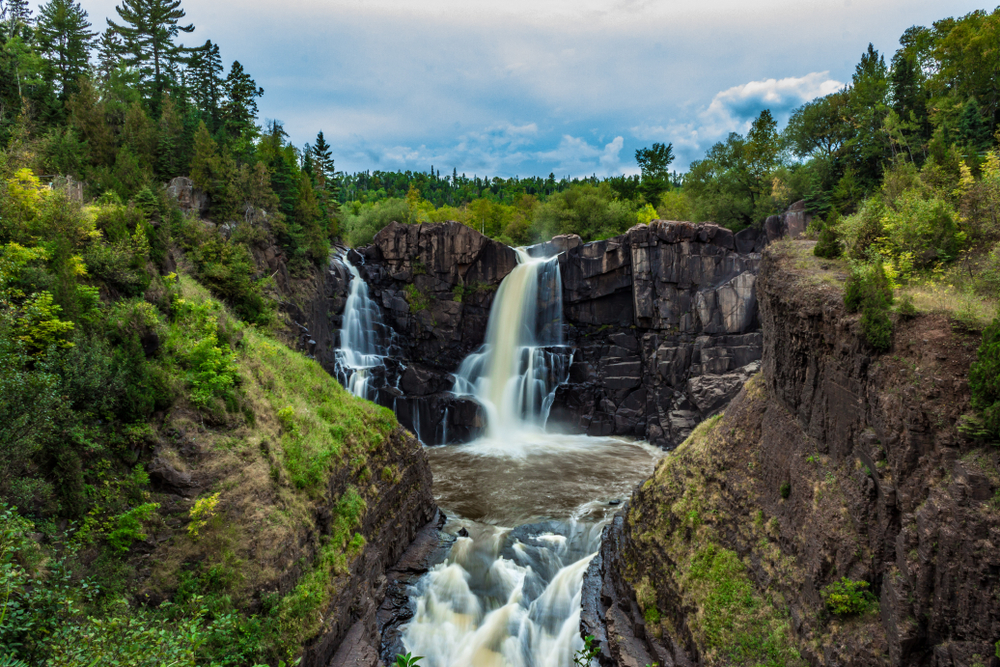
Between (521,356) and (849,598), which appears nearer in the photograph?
(849,598)

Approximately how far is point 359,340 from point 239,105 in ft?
62.5

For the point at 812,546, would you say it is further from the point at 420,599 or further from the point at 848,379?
the point at 420,599

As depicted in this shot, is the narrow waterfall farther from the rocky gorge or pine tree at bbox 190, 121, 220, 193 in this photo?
pine tree at bbox 190, 121, 220, 193

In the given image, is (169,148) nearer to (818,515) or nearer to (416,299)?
(416,299)

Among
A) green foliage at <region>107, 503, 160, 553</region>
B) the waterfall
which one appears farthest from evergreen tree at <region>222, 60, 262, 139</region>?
green foliage at <region>107, 503, 160, 553</region>

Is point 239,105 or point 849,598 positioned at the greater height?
point 239,105

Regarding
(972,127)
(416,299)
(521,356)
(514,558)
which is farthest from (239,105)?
(972,127)

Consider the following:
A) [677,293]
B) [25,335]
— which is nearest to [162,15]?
[25,335]

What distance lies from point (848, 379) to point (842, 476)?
191cm

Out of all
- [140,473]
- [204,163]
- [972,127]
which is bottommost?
[140,473]

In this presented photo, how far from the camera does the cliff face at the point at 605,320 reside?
104 feet

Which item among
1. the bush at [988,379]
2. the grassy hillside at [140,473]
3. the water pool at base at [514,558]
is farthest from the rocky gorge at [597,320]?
the bush at [988,379]

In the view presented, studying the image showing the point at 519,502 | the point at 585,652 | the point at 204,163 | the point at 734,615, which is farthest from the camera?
the point at 204,163

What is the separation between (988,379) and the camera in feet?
22.6
